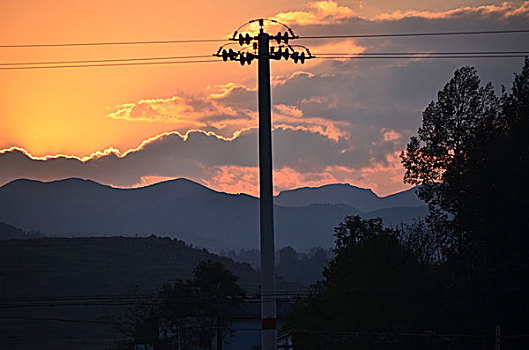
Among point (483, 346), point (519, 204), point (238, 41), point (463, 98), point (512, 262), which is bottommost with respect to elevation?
point (483, 346)

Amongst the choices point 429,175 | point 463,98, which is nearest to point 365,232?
point 429,175

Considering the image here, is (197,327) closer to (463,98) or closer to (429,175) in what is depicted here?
(429,175)

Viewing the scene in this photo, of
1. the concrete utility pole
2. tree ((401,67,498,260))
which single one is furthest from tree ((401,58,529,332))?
the concrete utility pole

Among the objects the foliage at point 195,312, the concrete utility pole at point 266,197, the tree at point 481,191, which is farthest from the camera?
the foliage at point 195,312

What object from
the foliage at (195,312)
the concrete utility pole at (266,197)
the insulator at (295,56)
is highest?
the insulator at (295,56)

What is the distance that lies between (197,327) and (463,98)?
117 ft

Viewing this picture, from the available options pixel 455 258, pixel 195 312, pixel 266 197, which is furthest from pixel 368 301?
pixel 266 197

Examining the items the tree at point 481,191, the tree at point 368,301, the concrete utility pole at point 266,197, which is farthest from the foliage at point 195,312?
the concrete utility pole at point 266,197

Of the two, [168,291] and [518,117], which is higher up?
[518,117]

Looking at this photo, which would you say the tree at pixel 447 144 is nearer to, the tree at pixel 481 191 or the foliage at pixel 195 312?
the tree at pixel 481 191

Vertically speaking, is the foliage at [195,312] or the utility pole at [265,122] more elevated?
the utility pole at [265,122]

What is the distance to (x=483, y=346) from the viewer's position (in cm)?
5525

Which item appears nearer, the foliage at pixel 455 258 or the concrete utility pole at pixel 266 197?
the concrete utility pole at pixel 266 197

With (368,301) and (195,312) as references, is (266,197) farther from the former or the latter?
(195,312)
